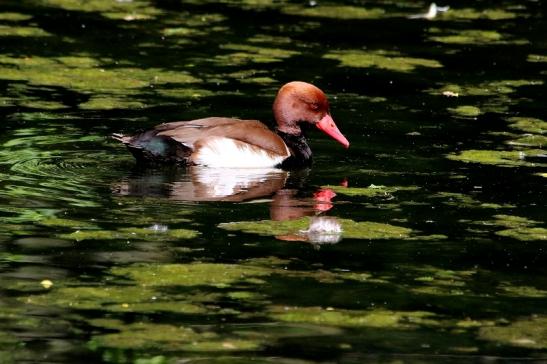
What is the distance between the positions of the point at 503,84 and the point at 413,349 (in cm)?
786

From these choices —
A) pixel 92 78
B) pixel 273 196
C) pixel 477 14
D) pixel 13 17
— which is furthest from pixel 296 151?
pixel 477 14

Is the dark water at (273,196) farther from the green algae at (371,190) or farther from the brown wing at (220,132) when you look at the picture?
the brown wing at (220,132)

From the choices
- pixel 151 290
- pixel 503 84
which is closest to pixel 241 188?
pixel 151 290

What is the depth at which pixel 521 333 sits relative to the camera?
727 cm

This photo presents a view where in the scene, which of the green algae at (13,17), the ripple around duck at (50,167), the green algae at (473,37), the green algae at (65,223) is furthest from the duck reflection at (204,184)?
the green algae at (13,17)

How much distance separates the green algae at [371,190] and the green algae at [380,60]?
466 cm

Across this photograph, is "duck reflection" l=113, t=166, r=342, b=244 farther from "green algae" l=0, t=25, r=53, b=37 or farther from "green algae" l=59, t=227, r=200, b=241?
"green algae" l=0, t=25, r=53, b=37

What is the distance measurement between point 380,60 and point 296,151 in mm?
4127

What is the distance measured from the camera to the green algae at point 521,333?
23.4 feet

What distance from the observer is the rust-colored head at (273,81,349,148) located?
1201 cm

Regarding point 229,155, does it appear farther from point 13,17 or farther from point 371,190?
point 13,17

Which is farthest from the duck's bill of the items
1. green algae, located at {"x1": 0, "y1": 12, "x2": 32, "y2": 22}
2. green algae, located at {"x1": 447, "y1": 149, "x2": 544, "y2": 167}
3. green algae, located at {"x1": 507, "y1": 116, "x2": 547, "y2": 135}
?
green algae, located at {"x1": 0, "y1": 12, "x2": 32, "y2": 22}

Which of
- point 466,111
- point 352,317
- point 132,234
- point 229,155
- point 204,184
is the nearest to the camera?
point 352,317

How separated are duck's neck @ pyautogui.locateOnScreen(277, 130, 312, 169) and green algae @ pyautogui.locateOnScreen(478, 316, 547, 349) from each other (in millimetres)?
4252
